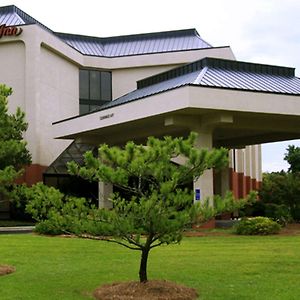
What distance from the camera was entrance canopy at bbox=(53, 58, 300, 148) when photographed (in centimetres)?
2686

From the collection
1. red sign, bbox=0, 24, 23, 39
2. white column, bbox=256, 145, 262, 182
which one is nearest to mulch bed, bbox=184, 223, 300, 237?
red sign, bbox=0, 24, 23, 39

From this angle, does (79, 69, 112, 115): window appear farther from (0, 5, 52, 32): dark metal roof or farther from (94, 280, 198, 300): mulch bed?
(94, 280, 198, 300): mulch bed

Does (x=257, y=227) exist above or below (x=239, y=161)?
below

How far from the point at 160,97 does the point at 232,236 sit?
7809 mm

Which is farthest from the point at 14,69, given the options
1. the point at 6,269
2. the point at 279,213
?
the point at 6,269

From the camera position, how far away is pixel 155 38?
181ft

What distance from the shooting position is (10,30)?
41.2 metres

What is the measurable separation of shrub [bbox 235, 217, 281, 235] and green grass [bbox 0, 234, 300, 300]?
7.95 ft

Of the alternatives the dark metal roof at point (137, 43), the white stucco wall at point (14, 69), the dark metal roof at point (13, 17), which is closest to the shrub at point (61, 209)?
the white stucco wall at point (14, 69)

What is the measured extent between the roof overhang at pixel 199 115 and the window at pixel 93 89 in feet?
38.6

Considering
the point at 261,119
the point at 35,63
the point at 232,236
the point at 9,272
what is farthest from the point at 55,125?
the point at 9,272

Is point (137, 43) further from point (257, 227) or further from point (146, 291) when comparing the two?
point (146, 291)

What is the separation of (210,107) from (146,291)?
633 inches

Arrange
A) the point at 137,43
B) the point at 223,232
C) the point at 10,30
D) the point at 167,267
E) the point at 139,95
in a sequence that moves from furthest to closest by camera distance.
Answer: the point at 137,43 → the point at 10,30 → the point at 139,95 → the point at 223,232 → the point at 167,267
